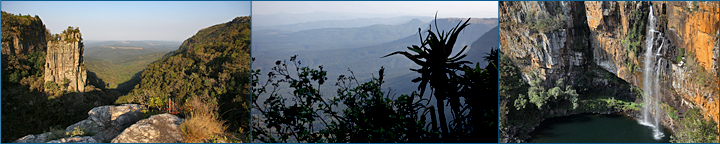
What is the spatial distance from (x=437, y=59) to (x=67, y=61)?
12.6 feet

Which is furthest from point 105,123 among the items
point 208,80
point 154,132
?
point 208,80

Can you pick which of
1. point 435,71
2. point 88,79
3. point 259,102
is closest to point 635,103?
point 435,71

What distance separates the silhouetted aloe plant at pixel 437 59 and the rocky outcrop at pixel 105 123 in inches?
111

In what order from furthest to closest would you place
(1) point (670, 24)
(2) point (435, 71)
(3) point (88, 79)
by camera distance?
(3) point (88, 79), (1) point (670, 24), (2) point (435, 71)

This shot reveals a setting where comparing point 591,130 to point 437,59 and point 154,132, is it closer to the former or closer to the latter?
point 437,59

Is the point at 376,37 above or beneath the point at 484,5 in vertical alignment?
beneath

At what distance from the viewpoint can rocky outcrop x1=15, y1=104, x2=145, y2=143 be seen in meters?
4.09

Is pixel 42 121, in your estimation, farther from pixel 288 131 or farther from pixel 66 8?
pixel 288 131

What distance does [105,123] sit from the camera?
4.14 m

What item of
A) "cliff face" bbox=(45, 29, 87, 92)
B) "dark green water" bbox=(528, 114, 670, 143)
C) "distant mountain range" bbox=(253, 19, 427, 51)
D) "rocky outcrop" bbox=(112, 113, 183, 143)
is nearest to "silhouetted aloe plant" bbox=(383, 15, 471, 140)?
"distant mountain range" bbox=(253, 19, 427, 51)

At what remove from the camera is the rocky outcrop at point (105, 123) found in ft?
13.4

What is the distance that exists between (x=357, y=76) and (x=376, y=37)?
409mm

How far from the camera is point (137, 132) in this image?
3.95 metres

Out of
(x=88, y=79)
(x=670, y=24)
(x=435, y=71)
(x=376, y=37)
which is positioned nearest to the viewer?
(x=435, y=71)
